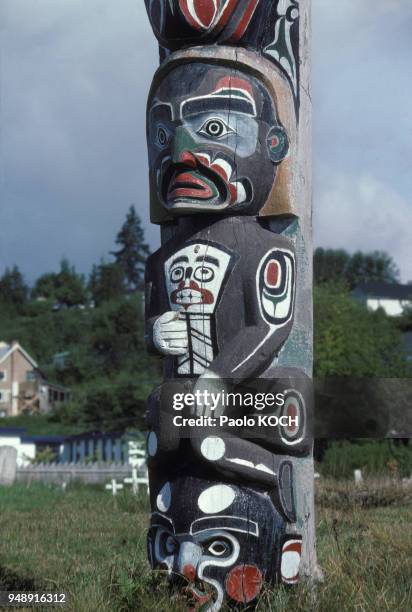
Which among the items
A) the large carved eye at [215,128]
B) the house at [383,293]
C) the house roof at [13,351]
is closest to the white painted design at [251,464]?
the large carved eye at [215,128]

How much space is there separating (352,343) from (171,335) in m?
20.0

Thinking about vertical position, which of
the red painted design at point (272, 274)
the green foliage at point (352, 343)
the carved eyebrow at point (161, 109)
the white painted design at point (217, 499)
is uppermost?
the green foliage at point (352, 343)

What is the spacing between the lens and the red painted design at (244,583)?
16.3ft

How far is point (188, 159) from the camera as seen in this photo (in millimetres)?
5316

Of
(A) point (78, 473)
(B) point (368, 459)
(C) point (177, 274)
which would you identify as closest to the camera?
(C) point (177, 274)

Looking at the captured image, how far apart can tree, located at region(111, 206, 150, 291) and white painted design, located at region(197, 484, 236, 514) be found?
166 feet

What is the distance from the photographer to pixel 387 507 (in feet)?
33.3

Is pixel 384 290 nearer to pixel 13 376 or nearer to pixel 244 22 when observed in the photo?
pixel 13 376

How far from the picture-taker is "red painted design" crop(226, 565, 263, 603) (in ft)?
16.3

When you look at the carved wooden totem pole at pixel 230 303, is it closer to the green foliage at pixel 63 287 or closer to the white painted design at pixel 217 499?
the white painted design at pixel 217 499

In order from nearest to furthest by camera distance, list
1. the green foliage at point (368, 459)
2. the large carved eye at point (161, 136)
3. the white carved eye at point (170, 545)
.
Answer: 1. the white carved eye at point (170, 545)
2. the large carved eye at point (161, 136)
3. the green foliage at point (368, 459)

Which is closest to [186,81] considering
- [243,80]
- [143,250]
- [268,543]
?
[243,80]

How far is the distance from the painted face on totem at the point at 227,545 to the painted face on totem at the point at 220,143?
63.5 inches

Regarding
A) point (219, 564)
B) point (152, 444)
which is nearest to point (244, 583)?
point (219, 564)
